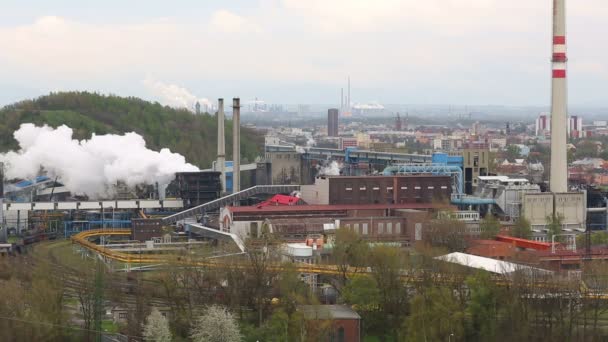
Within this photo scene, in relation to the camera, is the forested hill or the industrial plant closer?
the industrial plant

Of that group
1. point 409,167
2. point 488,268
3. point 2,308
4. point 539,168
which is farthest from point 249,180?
point 2,308

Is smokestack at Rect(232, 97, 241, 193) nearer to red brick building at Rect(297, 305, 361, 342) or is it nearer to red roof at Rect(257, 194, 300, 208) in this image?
red roof at Rect(257, 194, 300, 208)

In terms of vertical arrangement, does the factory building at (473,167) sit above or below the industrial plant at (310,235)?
above

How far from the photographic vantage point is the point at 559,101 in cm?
4188

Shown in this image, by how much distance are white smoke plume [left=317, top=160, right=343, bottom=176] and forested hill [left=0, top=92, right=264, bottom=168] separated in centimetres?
658

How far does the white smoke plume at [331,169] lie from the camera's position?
53156 mm

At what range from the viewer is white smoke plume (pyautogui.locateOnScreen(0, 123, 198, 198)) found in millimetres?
47250

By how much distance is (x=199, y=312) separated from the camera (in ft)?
75.8

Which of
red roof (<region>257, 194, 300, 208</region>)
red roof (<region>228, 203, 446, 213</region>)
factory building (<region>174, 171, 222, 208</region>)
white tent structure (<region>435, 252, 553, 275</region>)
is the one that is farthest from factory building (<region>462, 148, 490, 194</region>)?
white tent structure (<region>435, 252, 553, 275</region>)

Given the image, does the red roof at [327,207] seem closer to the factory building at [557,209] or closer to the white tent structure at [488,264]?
the factory building at [557,209]

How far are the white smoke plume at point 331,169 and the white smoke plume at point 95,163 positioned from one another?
751cm

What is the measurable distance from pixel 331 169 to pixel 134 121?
16.3 m

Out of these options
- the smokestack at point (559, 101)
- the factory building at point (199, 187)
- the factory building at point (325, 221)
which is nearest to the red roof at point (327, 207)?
the factory building at point (325, 221)

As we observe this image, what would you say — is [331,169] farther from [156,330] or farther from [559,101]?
[156,330]
